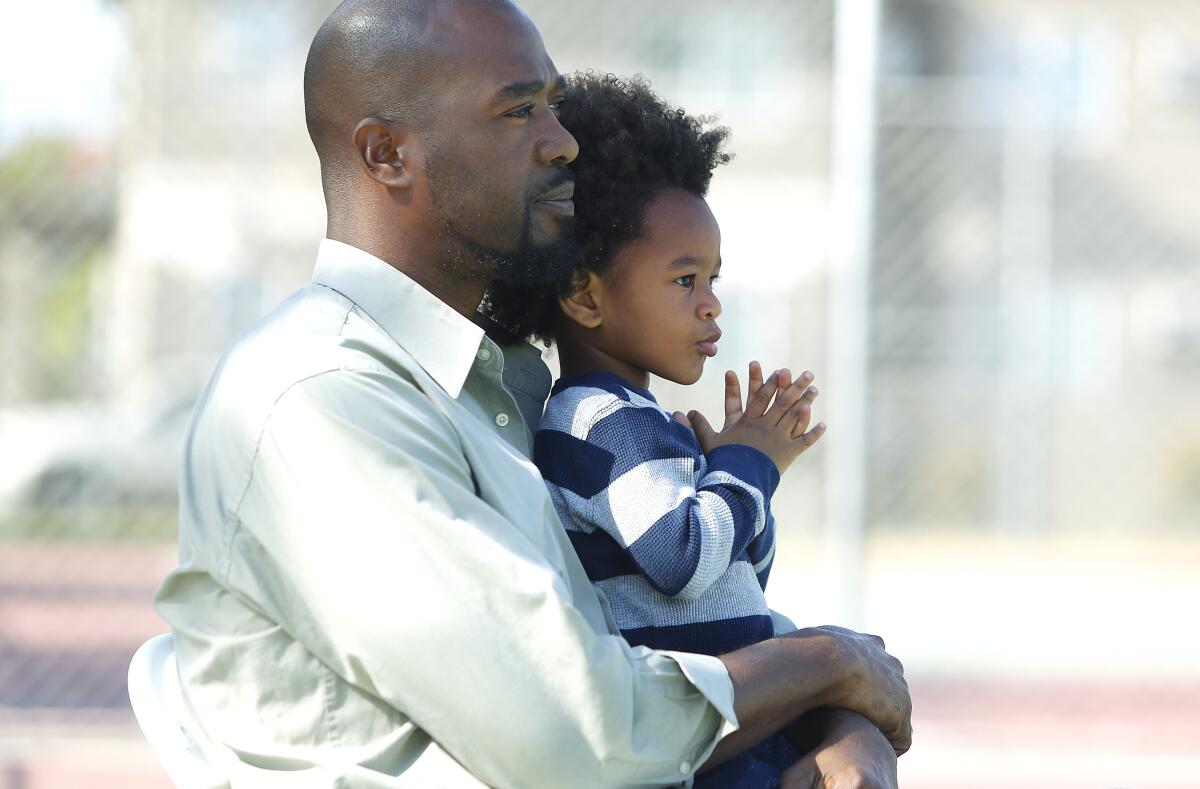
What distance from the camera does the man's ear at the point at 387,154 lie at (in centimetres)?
211

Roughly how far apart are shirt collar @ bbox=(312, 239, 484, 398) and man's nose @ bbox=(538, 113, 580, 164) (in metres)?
0.25

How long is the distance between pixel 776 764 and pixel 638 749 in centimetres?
37

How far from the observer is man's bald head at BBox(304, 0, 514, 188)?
2.10 m

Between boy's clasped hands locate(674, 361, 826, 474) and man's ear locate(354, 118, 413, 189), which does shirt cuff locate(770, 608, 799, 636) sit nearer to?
boy's clasped hands locate(674, 361, 826, 474)

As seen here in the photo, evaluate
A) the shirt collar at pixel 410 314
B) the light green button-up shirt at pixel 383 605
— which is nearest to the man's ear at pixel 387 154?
the shirt collar at pixel 410 314

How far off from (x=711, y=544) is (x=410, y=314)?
50 cm

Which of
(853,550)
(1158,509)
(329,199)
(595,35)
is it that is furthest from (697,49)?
(329,199)

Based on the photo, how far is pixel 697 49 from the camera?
12.5 meters

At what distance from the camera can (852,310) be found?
5.55 meters

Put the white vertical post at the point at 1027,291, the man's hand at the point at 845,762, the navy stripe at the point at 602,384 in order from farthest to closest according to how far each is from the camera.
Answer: the white vertical post at the point at 1027,291 → the navy stripe at the point at 602,384 → the man's hand at the point at 845,762

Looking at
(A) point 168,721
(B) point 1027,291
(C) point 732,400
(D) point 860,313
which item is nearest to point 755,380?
(C) point 732,400

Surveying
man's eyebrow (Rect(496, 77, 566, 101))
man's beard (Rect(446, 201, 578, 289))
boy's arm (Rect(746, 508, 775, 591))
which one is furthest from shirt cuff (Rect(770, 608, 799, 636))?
man's eyebrow (Rect(496, 77, 566, 101))

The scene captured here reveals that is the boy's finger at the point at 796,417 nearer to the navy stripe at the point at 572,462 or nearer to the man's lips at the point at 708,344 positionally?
the man's lips at the point at 708,344

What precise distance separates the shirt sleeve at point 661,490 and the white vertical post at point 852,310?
3300mm
